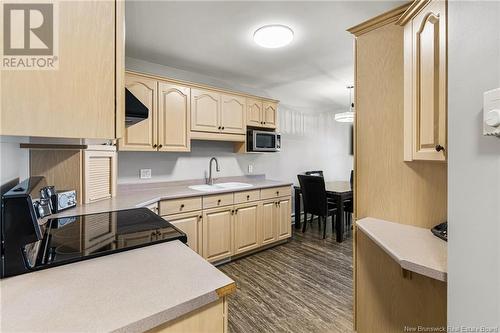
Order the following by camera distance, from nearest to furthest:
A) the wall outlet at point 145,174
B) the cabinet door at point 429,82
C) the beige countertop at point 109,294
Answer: the beige countertop at point 109,294, the cabinet door at point 429,82, the wall outlet at point 145,174

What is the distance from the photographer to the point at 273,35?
216cm

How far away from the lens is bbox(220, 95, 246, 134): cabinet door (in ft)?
10.0

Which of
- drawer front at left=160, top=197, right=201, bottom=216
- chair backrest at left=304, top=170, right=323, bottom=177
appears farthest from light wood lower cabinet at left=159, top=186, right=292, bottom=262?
chair backrest at left=304, top=170, right=323, bottom=177

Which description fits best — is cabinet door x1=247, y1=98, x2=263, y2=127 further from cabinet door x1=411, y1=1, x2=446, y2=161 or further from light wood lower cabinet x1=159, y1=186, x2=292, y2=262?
cabinet door x1=411, y1=1, x2=446, y2=161

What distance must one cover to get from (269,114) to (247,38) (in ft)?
4.41

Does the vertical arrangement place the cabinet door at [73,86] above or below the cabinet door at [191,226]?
above

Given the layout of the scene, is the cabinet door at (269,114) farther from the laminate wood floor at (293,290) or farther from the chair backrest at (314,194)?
the laminate wood floor at (293,290)

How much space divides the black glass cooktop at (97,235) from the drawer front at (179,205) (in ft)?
2.50

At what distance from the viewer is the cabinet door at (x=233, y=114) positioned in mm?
3053

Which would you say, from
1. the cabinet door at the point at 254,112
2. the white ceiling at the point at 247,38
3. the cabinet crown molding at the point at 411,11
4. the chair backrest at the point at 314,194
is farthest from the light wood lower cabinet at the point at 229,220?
the cabinet crown molding at the point at 411,11

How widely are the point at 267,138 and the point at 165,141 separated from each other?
143 cm

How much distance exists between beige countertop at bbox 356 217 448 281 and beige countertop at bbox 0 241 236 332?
76 centimetres

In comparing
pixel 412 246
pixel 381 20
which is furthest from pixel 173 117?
pixel 412 246

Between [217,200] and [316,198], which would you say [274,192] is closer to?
[316,198]
